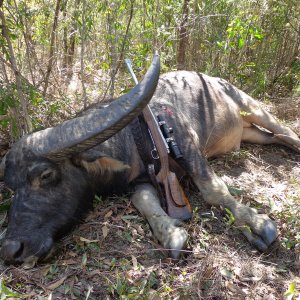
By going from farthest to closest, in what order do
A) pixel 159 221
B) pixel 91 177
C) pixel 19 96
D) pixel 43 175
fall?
1. pixel 19 96
2. pixel 91 177
3. pixel 159 221
4. pixel 43 175

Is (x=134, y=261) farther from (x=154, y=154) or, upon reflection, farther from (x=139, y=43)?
(x=139, y=43)

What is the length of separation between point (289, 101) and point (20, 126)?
4.13m

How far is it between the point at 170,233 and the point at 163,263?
25 cm

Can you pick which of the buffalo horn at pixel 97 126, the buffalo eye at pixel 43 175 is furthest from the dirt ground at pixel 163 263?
the buffalo horn at pixel 97 126

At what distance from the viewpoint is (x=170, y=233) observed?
2.95m

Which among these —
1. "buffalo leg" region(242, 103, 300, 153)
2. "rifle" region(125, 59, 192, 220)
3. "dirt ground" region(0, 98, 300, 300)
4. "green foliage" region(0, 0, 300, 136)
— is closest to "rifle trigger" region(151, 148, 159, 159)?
"rifle" region(125, 59, 192, 220)

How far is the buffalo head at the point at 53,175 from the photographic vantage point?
2648mm

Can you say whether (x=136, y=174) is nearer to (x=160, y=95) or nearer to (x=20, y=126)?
(x=160, y=95)

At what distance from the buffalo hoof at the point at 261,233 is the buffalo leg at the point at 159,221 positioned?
20.6 inches

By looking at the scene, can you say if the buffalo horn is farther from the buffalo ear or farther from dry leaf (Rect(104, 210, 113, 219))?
dry leaf (Rect(104, 210, 113, 219))

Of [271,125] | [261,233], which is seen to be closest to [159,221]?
[261,233]

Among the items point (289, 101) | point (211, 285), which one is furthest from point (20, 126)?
point (289, 101)

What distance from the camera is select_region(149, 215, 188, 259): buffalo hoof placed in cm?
282

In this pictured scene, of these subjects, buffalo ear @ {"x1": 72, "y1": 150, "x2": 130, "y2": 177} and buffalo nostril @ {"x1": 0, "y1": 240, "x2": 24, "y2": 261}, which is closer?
buffalo nostril @ {"x1": 0, "y1": 240, "x2": 24, "y2": 261}
